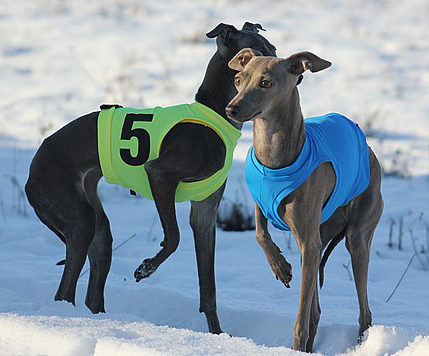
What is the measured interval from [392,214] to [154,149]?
3.49 m

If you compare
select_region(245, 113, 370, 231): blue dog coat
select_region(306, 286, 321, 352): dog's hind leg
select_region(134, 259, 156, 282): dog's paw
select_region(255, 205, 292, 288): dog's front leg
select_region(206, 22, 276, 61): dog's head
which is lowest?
select_region(306, 286, 321, 352): dog's hind leg

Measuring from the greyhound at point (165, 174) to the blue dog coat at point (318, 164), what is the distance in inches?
19.0

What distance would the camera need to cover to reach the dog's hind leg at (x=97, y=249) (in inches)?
201

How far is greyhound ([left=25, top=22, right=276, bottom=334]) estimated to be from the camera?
4.57 metres

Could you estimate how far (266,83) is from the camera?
12.4 feet

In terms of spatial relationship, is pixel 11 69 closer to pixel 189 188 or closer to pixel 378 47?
pixel 378 47

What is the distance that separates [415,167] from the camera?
9258mm

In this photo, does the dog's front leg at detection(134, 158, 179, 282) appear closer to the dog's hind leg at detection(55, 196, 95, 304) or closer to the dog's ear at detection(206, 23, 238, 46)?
the dog's hind leg at detection(55, 196, 95, 304)

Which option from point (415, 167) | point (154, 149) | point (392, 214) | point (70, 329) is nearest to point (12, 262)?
point (154, 149)

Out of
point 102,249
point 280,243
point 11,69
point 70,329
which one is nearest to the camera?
point 70,329

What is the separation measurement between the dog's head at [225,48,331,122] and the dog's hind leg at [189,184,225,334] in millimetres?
1084

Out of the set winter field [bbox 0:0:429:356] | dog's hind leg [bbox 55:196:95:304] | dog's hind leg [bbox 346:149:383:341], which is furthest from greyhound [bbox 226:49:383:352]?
dog's hind leg [bbox 55:196:95:304]

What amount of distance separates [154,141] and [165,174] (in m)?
0.24

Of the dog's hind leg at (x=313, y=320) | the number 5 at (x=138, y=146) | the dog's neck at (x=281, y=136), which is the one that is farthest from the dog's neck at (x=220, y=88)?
the dog's hind leg at (x=313, y=320)
